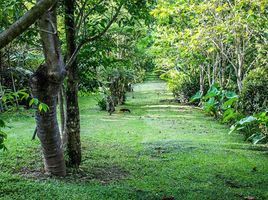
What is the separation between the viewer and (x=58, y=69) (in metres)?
5.56

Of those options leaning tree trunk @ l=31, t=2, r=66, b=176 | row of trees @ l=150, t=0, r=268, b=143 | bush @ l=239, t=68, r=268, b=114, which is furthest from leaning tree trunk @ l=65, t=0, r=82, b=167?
bush @ l=239, t=68, r=268, b=114

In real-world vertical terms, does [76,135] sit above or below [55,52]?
below

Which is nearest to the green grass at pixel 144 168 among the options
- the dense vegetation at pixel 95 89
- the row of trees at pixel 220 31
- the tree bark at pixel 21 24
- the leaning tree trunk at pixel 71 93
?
the dense vegetation at pixel 95 89

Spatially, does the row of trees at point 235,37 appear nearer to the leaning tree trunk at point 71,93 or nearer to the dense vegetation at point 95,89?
the dense vegetation at point 95,89

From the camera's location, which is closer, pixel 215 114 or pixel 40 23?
pixel 40 23

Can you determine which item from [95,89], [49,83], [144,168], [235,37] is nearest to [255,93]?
[235,37]

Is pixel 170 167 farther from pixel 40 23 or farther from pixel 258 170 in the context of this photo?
pixel 40 23

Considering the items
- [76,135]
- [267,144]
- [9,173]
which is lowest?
[267,144]

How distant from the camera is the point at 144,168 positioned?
7.13 m

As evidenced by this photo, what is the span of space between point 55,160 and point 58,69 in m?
1.48

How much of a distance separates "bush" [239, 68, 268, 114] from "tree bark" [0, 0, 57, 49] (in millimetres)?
9506

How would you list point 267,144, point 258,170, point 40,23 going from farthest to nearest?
point 267,144 < point 258,170 < point 40,23

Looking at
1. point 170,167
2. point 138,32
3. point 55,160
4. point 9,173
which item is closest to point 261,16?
point 170,167

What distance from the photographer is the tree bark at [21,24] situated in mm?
1858
